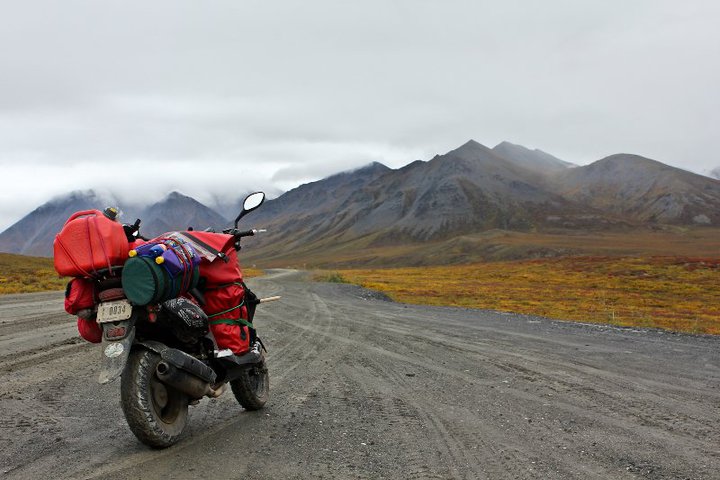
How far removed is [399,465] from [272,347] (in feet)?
21.9

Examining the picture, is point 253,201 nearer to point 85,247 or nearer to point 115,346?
point 85,247

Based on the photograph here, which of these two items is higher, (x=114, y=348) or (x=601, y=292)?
(x=114, y=348)

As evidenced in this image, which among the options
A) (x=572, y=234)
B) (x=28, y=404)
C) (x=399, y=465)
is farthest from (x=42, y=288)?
(x=572, y=234)

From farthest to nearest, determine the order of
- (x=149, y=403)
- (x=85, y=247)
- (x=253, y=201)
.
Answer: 1. (x=253, y=201)
2. (x=149, y=403)
3. (x=85, y=247)

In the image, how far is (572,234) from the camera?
171m

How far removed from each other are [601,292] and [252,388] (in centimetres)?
4092

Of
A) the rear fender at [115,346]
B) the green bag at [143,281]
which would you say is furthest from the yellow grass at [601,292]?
the rear fender at [115,346]

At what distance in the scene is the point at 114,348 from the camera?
433 centimetres

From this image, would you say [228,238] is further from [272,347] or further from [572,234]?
[572,234]

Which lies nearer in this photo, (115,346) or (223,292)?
(115,346)

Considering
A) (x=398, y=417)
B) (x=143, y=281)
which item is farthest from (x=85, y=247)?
(x=398, y=417)

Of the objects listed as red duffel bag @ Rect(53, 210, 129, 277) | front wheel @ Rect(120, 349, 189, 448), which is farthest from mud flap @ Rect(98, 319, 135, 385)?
red duffel bag @ Rect(53, 210, 129, 277)

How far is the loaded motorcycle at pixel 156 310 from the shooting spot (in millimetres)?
4309

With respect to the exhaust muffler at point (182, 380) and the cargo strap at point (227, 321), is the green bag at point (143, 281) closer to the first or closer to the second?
the exhaust muffler at point (182, 380)
